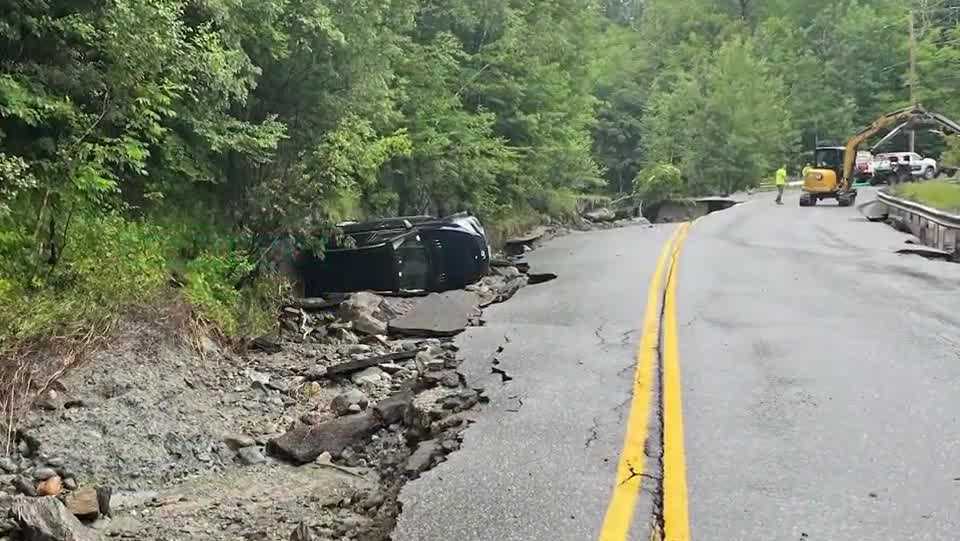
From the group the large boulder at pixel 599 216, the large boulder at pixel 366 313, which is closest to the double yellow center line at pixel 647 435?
the large boulder at pixel 366 313

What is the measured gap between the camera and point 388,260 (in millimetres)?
12648

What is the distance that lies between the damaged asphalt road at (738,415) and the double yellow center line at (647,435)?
0.06 meters

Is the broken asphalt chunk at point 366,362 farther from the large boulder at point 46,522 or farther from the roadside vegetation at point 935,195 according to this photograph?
the roadside vegetation at point 935,195

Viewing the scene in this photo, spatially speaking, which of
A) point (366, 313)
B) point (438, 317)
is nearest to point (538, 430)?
point (438, 317)

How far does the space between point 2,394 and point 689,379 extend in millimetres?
5215

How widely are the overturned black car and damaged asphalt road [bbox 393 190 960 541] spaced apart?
66.7 inches

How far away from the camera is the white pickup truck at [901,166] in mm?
48656

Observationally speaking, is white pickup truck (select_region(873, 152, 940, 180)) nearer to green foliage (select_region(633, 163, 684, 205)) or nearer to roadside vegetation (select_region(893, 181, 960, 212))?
green foliage (select_region(633, 163, 684, 205))

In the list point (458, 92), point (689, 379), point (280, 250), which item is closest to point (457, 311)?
point (280, 250)

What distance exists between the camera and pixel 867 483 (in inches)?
187

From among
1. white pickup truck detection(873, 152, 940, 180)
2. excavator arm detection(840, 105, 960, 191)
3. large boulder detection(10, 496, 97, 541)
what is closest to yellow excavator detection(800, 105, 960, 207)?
excavator arm detection(840, 105, 960, 191)

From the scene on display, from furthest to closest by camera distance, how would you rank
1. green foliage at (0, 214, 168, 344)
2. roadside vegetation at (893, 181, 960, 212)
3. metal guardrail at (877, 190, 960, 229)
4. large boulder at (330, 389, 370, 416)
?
roadside vegetation at (893, 181, 960, 212), metal guardrail at (877, 190, 960, 229), large boulder at (330, 389, 370, 416), green foliage at (0, 214, 168, 344)

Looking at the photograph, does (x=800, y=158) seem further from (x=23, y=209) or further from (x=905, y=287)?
(x=23, y=209)

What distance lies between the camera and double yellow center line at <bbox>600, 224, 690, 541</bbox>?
428 centimetres
